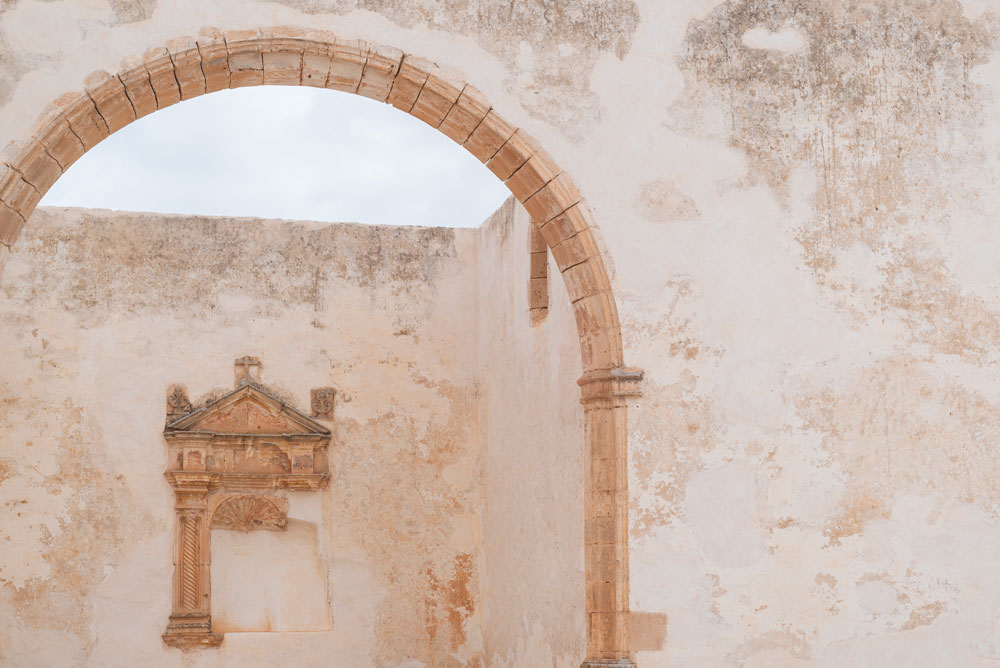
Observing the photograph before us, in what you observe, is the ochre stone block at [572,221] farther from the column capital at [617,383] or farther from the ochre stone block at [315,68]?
the ochre stone block at [315,68]

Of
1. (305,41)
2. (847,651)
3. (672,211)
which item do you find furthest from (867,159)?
(305,41)

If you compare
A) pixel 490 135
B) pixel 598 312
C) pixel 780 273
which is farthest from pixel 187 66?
pixel 780 273

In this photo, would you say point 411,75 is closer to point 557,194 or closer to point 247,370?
point 557,194

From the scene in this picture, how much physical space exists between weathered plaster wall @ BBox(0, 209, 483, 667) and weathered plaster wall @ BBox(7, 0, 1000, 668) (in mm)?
4383

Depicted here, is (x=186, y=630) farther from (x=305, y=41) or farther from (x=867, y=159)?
(x=867, y=159)

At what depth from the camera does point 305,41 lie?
5.59m

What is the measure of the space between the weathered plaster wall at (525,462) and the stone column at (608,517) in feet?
4.97

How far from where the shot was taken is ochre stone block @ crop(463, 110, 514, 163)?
5742 millimetres

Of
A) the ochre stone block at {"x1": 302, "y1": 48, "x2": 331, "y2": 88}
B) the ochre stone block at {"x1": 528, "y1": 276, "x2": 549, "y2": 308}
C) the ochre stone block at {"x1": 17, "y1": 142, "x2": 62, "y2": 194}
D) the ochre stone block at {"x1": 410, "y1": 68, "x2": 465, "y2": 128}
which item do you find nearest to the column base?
the ochre stone block at {"x1": 528, "y1": 276, "x2": 549, "y2": 308}

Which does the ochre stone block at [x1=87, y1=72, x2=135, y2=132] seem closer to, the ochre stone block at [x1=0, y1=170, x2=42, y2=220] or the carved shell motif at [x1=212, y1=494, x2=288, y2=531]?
the ochre stone block at [x1=0, y1=170, x2=42, y2=220]

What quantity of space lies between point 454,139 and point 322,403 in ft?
14.1

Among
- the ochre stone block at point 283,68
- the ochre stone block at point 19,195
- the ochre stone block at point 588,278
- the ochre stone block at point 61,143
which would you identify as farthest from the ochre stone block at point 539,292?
the ochre stone block at point 19,195

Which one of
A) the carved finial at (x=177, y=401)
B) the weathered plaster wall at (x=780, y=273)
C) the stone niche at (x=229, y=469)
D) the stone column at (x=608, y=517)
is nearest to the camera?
the stone column at (x=608, y=517)

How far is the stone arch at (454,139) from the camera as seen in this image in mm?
5406
